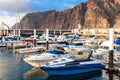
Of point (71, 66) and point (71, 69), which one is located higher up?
point (71, 66)

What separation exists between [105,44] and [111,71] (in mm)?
33327

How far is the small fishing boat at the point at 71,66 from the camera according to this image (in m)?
39.5

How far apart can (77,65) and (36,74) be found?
5795 mm

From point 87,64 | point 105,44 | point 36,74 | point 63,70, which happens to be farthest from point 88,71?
point 105,44

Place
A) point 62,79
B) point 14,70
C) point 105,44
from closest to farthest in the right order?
point 62,79 < point 14,70 < point 105,44

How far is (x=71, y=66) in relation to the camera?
40219 millimetres

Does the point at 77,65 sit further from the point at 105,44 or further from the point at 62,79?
the point at 105,44

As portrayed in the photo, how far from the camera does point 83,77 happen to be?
40.4 meters

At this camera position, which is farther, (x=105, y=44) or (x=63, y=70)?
(x=105, y=44)

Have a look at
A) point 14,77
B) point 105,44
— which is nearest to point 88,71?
point 14,77

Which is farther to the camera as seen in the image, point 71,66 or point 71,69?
point 71,69

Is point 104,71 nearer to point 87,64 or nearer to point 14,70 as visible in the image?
point 87,64

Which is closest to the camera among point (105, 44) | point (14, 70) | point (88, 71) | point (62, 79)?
point (62, 79)

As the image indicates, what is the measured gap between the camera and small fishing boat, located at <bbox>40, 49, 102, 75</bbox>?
130 feet
